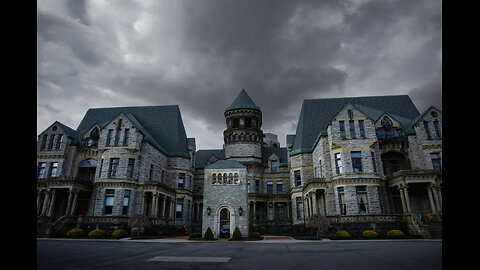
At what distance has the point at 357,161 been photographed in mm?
30016

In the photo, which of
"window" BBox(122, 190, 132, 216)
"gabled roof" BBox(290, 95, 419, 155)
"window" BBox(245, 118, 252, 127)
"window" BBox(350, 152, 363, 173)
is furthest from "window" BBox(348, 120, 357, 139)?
"window" BBox(122, 190, 132, 216)

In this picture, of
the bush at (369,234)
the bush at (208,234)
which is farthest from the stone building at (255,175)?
the bush at (369,234)

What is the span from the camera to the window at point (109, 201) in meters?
31.9

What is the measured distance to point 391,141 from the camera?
1298 inches

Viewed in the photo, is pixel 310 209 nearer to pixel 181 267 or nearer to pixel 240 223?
pixel 240 223

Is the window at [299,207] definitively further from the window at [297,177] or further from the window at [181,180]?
the window at [181,180]

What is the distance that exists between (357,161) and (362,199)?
4233mm

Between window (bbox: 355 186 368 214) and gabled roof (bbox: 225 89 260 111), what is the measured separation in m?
27.4

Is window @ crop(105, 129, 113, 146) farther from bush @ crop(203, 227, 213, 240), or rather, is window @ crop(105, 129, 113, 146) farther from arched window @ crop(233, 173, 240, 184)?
bush @ crop(203, 227, 213, 240)

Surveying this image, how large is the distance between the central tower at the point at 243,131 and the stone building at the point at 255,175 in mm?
429
